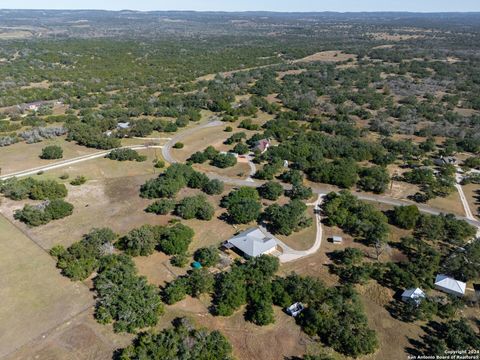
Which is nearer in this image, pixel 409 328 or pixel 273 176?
pixel 409 328

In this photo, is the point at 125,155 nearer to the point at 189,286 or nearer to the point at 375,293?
the point at 189,286

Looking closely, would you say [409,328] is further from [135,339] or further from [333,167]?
[333,167]

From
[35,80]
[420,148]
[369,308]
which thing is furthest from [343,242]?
[35,80]

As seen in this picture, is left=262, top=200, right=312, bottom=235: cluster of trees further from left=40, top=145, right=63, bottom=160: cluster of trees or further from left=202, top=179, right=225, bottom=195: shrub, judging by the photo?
left=40, top=145, right=63, bottom=160: cluster of trees

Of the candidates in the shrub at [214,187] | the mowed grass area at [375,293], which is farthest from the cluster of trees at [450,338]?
the shrub at [214,187]

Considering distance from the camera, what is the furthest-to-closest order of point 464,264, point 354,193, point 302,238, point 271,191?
1. point 354,193
2. point 271,191
3. point 302,238
4. point 464,264

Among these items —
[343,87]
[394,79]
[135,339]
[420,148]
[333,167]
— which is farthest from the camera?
[394,79]

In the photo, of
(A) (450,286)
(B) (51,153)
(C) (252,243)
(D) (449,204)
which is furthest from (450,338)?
(B) (51,153)
